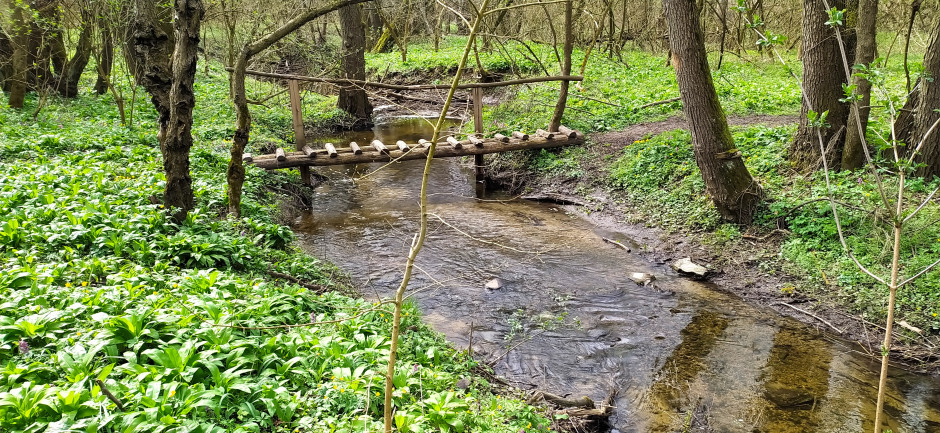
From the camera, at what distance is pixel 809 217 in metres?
7.67

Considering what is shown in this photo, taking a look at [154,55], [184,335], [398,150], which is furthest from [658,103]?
[184,335]

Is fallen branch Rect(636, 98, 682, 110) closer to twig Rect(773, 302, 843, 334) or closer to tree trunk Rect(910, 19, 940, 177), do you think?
tree trunk Rect(910, 19, 940, 177)

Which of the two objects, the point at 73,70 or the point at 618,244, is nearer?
the point at 618,244

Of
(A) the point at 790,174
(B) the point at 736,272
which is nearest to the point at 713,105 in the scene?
(A) the point at 790,174

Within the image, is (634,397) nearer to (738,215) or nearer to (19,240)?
(738,215)

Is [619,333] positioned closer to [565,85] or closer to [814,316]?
[814,316]

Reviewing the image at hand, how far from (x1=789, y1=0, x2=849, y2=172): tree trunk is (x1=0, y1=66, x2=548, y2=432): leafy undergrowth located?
6476 mm

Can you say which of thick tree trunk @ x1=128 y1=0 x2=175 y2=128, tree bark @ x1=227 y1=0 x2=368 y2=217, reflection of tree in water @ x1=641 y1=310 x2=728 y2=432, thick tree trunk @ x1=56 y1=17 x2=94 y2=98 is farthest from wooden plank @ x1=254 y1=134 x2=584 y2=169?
thick tree trunk @ x1=56 y1=17 x2=94 y2=98

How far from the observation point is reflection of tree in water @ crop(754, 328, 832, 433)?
4879 mm

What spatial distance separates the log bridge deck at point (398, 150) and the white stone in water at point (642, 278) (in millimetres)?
4448

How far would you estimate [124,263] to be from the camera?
543 cm

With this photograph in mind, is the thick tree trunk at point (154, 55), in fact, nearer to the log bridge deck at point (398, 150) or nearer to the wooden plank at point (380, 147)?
the log bridge deck at point (398, 150)

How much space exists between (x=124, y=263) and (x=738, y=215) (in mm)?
7691

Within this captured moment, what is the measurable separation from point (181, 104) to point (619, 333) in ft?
17.5
